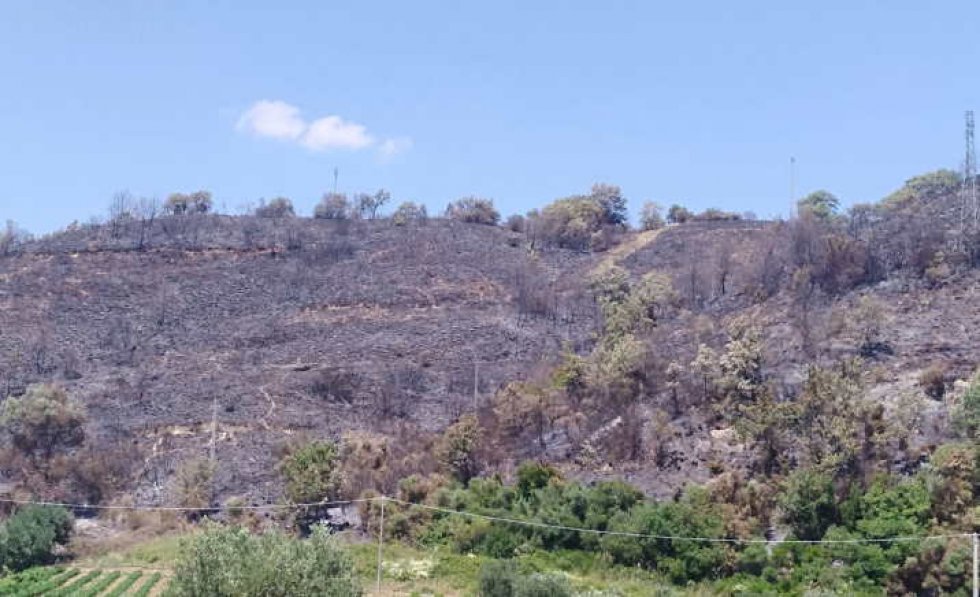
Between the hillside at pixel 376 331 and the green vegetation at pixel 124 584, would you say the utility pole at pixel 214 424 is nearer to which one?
the hillside at pixel 376 331

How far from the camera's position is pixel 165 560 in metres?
38.8

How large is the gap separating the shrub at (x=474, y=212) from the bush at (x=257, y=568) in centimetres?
5533

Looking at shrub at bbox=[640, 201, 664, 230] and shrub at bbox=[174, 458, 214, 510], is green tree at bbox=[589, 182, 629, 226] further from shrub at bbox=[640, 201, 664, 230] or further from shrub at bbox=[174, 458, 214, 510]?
shrub at bbox=[174, 458, 214, 510]

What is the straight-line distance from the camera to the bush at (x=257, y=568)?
26.1m

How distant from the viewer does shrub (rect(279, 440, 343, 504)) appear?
1641 inches

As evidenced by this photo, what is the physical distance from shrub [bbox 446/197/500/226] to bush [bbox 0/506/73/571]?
44620mm

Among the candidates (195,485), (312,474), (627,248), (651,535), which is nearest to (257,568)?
(651,535)

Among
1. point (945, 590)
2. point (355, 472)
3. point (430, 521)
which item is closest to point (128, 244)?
point (355, 472)

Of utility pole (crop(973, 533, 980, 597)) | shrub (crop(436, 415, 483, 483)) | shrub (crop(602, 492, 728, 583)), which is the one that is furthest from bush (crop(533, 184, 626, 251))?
utility pole (crop(973, 533, 980, 597))

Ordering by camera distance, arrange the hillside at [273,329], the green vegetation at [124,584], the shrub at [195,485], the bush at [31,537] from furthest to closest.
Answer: the hillside at [273,329] → the shrub at [195,485] → the bush at [31,537] → the green vegetation at [124,584]

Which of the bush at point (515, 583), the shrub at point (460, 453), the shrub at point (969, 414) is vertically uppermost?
the shrub at point (969, 414)

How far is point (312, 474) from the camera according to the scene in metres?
41.8

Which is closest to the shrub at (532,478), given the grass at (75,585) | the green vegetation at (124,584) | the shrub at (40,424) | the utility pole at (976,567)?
the green vegetation at (124,584)

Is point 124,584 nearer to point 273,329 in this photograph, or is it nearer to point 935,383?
point 935,383
